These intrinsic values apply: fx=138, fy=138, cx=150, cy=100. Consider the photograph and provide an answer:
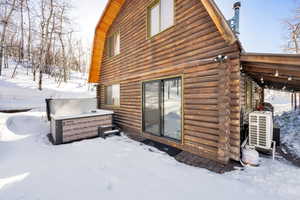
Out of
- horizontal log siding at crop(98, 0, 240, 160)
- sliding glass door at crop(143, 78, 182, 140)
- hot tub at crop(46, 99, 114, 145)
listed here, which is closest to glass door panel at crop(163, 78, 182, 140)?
sliding glass door at crop(143, 78, 182, 140)

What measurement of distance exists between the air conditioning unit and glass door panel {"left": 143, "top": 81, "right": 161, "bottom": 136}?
2.54 metres

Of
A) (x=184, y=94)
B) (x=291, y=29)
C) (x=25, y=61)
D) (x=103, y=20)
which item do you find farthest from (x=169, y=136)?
(x=25, y=61)

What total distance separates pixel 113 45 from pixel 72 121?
4.31 meters

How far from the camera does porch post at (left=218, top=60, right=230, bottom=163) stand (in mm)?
2949

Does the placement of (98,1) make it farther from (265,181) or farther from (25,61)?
(25,61)

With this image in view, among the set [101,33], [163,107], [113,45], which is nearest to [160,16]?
[163,107]

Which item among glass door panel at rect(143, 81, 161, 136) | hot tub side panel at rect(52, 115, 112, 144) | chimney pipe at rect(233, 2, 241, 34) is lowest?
hot tub side panel at rect(52, 115, 112, 144)

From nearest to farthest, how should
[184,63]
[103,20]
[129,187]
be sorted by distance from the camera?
[129,187], [184,63], [103,20]

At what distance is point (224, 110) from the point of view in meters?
2.95

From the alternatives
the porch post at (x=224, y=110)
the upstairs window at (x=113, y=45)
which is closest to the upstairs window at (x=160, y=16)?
the porch post at (x=224, y=110)

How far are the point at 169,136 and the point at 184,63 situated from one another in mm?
2214

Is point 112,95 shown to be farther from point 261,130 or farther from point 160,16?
point 261,130

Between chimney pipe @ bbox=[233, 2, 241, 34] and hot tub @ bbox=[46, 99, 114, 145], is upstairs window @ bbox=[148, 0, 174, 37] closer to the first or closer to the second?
chimney pipe @ bbox=[233, 2, 241, 34]

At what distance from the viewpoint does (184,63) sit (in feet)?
12.2
